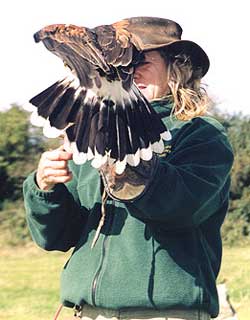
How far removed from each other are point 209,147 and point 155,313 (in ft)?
2.43

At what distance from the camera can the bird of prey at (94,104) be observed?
3383mm

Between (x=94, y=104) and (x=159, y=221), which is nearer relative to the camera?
(x=94, y=104)

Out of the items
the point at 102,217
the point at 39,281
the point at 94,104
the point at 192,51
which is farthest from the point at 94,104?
the point at 39,281

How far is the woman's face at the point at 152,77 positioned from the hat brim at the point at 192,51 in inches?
2.9

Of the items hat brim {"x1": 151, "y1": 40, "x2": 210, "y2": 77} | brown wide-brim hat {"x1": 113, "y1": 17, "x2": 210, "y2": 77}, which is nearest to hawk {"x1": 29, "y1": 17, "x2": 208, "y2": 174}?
brown wide-brim hat {"x1": 113, "y1": 17, "x2": 210, "y2": 77}

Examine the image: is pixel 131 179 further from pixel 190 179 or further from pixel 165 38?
pixel 165 38

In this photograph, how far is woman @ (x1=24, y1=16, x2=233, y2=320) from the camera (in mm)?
3771

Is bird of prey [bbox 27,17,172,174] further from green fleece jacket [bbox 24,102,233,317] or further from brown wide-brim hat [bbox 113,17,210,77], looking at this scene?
brown wide-brim hat [bbox 113,17,210,77]

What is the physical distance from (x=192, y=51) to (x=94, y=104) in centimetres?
97

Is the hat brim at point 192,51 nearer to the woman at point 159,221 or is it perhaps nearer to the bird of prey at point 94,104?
the woman at point 159,221

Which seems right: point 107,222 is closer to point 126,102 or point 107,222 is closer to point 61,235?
point 61,235

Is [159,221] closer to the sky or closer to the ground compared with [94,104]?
closer to the ground

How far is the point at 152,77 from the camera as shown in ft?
13.4

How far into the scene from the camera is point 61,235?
13.8ft
